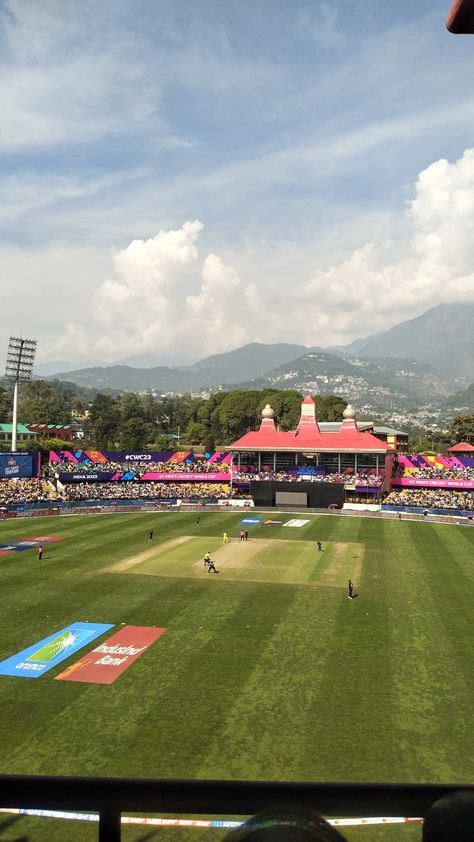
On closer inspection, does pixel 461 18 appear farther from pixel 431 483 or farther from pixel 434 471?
pixel 434 471

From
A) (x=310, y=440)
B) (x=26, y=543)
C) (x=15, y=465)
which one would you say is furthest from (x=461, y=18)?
(x=310, y=440)

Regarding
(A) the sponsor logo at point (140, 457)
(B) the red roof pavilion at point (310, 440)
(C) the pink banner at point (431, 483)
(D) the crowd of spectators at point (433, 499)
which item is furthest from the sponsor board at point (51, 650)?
(C) the pink banner at point (431, 483)

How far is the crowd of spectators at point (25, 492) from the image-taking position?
67.2 m

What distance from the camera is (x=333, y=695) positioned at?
2005cm

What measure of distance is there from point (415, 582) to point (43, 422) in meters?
141

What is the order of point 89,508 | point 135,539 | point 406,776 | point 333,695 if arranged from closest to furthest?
1. point 406,776
2. point 333,695
3. point 135,539
4. point 89,508

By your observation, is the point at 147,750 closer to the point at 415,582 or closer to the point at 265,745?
the point at 265,745

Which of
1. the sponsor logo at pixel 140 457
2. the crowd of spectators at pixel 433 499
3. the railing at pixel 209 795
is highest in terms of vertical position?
the railing at pixel 209 795

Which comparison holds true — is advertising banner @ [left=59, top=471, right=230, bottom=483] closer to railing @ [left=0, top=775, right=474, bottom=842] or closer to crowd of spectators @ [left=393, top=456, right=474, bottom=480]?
crowd of spectators @ [left=393, top=456, right=474, bottom=480]

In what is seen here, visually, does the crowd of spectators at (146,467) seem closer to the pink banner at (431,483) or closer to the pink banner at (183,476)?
the pink banner at (183,476)

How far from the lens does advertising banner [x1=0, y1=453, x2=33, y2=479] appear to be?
72375mm

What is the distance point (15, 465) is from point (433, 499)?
52678mm

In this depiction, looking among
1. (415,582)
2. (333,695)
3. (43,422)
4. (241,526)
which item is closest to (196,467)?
(241,526)

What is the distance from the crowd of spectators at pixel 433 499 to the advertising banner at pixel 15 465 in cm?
4561
